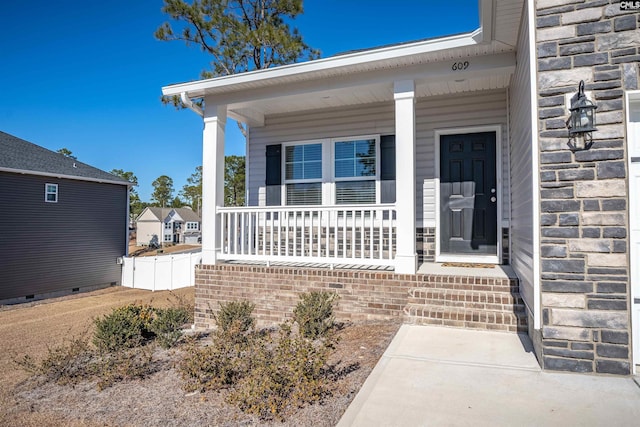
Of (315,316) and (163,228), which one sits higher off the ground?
(163,228)

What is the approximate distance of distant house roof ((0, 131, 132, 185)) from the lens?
488 inches

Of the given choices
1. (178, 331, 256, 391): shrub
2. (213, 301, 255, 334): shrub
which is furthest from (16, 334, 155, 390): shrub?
(213, 301, 255, 334): shrub

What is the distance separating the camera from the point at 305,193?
648cm

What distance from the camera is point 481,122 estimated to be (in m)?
5.29

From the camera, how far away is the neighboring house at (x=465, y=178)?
104 inches

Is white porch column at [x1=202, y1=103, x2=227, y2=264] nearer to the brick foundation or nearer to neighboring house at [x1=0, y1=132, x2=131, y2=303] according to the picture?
the brick foundation

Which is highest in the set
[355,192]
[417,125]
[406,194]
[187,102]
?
[187,102]

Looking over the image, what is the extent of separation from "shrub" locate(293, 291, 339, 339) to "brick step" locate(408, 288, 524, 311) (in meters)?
0.98

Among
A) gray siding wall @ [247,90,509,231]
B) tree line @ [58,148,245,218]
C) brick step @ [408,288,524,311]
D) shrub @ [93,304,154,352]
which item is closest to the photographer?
shrub @ [93,304,154,352]

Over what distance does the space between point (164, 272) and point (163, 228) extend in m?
23.5

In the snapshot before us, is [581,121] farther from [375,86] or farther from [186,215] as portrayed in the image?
[186,215]

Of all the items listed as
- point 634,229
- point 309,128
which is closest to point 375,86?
point 309,128

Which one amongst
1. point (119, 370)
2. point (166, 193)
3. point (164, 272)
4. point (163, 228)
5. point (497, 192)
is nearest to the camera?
point (119, 370)

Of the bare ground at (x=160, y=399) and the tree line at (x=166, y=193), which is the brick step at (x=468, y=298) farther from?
the tree line at (x=166, y=193)
